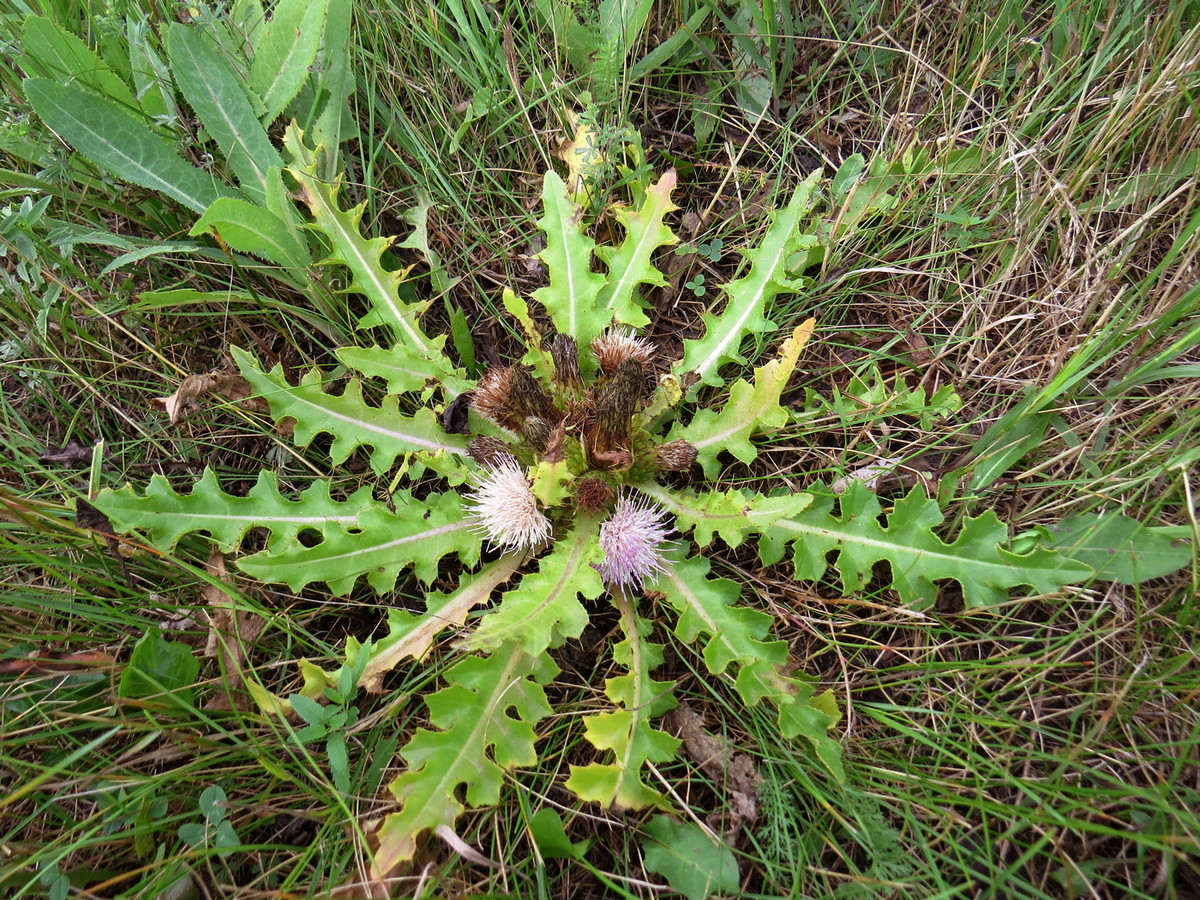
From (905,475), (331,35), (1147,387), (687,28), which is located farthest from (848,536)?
(331,35)

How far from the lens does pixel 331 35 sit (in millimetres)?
2775

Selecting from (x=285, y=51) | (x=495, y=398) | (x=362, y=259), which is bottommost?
(x=495, y=398)

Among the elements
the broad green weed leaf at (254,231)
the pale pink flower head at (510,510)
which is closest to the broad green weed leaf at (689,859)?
the pale pink flower head at (510,510)

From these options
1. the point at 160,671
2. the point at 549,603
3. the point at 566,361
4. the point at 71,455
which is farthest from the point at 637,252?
the point at 71,455

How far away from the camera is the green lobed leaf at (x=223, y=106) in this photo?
261cm

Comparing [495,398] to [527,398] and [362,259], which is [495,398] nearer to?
[527,398]

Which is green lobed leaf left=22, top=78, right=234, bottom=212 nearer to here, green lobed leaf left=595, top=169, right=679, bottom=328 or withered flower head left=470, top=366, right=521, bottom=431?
withered flower head left=470, top=366, right=521, bottom=431

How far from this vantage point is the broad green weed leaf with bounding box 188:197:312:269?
2486 millimetres

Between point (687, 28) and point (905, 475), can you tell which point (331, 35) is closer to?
point (687, 28)

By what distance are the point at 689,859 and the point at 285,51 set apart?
10.8 feet

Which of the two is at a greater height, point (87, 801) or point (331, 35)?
point (331, 35)

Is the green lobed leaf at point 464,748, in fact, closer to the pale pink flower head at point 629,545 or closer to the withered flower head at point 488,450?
the pale pink flower head at point 629,545

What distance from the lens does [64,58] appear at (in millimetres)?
2652

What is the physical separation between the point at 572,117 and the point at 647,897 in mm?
2750
